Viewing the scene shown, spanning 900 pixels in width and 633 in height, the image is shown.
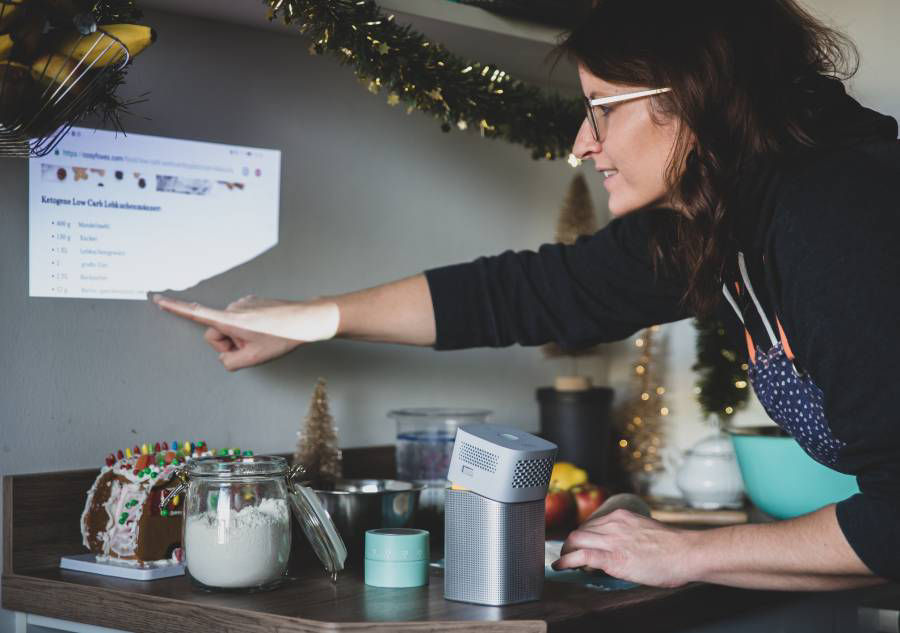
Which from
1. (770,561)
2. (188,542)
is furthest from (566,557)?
(188,542)

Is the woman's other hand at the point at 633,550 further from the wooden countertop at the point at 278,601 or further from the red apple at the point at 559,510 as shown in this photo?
the red apple at the point at 559,510

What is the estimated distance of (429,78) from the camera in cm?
137

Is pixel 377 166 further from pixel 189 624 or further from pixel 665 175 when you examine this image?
pixel 189 624

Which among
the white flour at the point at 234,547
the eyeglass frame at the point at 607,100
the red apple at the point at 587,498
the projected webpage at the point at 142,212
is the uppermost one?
the eyeglass frame at the point at 607,100

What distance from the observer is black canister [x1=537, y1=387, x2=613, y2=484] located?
186 cm

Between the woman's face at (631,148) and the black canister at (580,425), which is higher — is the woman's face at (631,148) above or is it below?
above

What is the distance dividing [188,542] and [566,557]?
420 mm

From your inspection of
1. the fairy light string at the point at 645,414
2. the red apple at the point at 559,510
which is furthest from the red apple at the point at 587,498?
the fairy light string at the point at 645,414

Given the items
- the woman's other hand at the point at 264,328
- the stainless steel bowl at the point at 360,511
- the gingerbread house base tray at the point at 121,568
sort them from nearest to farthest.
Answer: the gingerbread house base tray at the point at 121,568 → the stainless steel bowl at the point at 360,511 → the woman's other hand at the point at 264,328

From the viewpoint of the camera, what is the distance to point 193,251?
1.45 metres

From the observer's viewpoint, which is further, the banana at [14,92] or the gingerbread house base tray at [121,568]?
the gingerbread house base tray at [121,568]

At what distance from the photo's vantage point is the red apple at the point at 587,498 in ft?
5.28

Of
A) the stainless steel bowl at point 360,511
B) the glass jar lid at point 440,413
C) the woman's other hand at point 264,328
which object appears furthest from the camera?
the glass jar lid at point 440,413

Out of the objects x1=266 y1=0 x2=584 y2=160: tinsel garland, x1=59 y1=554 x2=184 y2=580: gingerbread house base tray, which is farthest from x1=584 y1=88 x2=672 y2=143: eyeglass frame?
x1=59 y1=554 x2=184 y2=580: gingerbread house base tray
